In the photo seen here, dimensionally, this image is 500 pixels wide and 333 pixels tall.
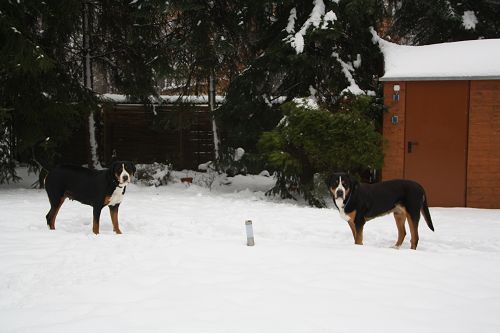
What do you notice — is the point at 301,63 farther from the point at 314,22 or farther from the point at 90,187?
the point at 90,187

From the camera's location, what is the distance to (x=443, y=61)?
36.6 ft

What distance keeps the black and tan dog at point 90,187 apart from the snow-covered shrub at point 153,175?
19.4 ft

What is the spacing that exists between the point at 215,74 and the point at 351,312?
422 inches

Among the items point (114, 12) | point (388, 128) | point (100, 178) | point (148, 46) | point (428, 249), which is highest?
point (114, 12)

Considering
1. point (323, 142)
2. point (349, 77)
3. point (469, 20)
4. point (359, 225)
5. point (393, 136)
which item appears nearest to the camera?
point (359, 225)

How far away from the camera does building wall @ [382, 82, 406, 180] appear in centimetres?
1095

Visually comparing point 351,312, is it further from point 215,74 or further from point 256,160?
point 215,74

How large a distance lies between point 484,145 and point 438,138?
3.31 ft

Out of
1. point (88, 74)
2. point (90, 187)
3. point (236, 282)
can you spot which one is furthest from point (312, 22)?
point (236, 282)

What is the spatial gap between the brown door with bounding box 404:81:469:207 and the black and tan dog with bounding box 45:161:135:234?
22.6 feet

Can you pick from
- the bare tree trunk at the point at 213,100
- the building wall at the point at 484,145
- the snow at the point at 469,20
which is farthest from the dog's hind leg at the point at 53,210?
the snow at the point at 469,20

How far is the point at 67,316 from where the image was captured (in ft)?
12.2

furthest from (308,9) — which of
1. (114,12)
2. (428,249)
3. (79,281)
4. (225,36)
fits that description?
(79,281)

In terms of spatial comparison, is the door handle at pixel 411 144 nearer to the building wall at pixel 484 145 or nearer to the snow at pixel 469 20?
the building wall at pixel 484 145
